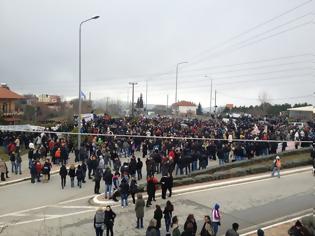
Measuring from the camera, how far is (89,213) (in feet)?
60.6

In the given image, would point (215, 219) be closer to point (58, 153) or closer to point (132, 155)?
point (132, 155)

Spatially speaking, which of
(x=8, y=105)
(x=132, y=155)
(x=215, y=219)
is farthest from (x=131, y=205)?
(x=8, y=105)

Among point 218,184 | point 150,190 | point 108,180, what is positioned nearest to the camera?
point 150,190

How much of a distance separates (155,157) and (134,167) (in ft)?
6.37

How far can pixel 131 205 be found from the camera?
19.2 metres

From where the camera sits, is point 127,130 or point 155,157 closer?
point 155,157

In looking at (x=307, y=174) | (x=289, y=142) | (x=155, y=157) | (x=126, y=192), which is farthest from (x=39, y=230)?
(x=289, y=142)

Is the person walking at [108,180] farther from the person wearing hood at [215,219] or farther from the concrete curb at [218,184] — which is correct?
the person wearing hood at [215,219]

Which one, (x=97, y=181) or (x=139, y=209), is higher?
(x=97, y=181)

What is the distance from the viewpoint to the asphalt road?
17.0 meters

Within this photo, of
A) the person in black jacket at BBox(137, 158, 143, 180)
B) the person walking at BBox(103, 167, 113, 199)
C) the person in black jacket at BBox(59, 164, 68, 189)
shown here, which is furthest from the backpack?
the person walking at BBox(103, 167, 113, 199)

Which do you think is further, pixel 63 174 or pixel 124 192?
pixel 63 174

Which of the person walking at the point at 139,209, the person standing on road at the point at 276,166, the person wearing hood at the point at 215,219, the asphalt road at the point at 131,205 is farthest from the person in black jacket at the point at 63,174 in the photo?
the person standing on road at the point at 276,166

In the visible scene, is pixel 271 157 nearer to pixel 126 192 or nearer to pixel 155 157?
pixel 155 157
